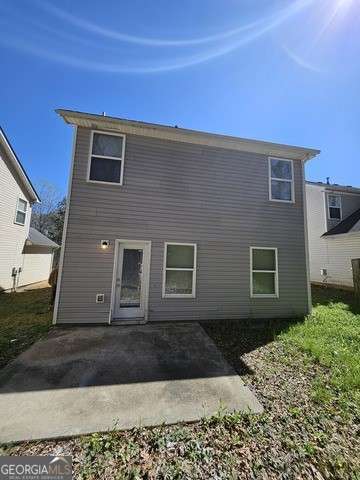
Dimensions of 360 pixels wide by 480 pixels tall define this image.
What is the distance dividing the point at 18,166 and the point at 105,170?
834cm

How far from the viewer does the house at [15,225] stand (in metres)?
10.9

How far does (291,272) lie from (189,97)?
24.4 feet

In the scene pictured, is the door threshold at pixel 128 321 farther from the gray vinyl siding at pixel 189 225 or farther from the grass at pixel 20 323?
the grass at pixel 20 323

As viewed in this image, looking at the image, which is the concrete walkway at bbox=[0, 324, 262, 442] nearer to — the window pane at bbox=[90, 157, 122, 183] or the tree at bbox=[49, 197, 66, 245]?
the window pane at bbox=[90, 157, 122, 183]

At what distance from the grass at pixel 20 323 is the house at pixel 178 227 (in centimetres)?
Answer: 70

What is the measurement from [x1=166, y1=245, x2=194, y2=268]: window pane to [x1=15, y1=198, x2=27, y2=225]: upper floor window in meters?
10.5

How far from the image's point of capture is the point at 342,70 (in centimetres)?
775

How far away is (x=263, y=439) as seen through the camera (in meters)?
2.45

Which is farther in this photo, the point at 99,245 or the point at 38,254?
the point at 38,254

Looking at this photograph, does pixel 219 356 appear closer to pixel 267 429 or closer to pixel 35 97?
pixel 267 429

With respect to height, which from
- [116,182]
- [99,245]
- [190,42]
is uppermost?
[190,42]

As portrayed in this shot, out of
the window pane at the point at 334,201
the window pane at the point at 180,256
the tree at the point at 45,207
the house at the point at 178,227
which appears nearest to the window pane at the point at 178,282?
the house at the point at 178,227

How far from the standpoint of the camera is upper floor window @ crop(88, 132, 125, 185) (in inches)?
257

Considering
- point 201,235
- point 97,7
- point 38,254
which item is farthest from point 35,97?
point 38,254
